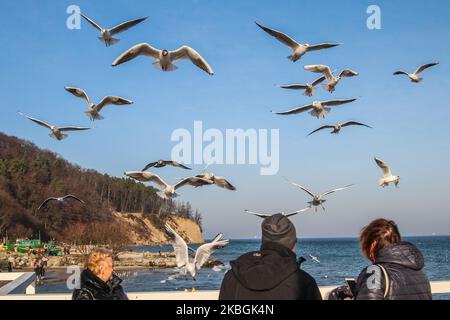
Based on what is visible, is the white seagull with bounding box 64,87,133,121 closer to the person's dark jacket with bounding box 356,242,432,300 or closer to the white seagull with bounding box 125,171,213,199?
the white seagull with bounding box 125,171,213,199

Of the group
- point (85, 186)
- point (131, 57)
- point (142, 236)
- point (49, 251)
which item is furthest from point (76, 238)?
point (131, 57)

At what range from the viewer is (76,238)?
8562 cm

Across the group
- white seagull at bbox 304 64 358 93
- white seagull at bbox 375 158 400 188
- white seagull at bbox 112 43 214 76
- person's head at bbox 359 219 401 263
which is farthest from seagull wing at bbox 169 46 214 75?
person's head at bbox 359 219 401 263

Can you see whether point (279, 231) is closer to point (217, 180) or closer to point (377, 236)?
point (377, 236)

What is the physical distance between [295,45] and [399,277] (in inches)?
524

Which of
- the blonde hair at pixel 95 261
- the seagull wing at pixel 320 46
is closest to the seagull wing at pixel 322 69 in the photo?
the seagull wing at pixel 320 46

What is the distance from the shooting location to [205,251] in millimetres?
10977

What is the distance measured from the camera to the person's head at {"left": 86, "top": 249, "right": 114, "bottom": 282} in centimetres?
400

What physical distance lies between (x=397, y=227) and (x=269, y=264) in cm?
89

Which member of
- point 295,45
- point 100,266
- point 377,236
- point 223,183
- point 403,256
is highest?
point 295,45

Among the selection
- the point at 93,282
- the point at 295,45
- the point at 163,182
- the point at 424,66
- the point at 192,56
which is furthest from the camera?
the point at 424,66

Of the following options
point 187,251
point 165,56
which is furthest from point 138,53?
point 187,251

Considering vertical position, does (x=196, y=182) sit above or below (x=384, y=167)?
below
